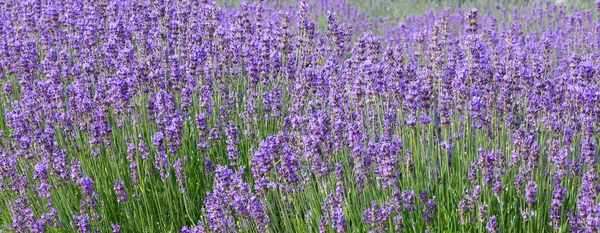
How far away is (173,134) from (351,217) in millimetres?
896

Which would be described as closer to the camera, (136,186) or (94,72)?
(136,186)

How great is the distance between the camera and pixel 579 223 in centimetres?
275

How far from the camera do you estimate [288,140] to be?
138 inches

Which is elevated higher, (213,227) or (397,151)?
(397,151)

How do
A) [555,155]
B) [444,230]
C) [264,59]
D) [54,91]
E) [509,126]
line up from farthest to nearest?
[264,59] < [54,91] < [509,126] < [444,230] < [555,155]

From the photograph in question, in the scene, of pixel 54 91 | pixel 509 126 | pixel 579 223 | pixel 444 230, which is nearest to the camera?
pixel 579 223

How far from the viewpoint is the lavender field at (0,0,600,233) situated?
297 cm

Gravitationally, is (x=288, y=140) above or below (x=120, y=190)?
above

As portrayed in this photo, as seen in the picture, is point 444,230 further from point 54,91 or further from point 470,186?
point 54,91

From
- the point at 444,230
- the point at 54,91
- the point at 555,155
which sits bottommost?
the point at 444,230

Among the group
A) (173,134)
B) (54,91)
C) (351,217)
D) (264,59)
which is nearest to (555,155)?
(351,217)

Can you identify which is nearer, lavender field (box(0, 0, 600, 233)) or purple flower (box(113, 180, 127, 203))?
lavender field (box(0, 0, 600, 233))

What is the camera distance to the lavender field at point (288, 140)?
2.97m

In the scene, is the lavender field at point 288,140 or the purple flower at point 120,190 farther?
the purple flower at point 120,190
